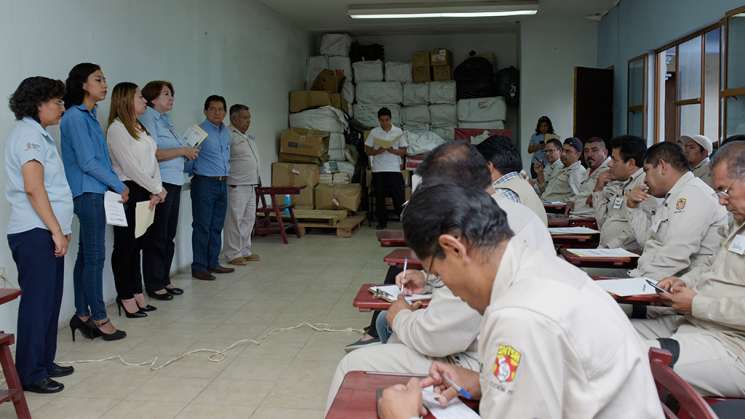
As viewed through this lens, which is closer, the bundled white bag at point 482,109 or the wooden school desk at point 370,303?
the wooden school desk at point 370,303

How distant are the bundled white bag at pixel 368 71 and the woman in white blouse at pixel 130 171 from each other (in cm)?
688

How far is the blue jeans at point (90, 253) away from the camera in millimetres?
4203

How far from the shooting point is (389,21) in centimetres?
1077

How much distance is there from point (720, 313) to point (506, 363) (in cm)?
161

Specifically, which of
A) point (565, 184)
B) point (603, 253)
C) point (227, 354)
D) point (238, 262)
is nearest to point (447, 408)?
point (603, 253)

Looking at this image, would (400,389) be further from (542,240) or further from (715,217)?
(715,217)

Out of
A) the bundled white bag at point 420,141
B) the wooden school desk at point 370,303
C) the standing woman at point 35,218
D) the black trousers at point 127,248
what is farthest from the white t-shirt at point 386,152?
the wooden school desk at point 370,303

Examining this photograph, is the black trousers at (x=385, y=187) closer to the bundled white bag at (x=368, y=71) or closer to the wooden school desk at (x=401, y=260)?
the bundled white bag at (x=368, y=71)

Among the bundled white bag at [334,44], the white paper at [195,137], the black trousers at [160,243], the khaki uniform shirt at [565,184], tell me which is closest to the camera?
the black trousers at [160,243]

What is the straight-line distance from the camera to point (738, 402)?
196 cm

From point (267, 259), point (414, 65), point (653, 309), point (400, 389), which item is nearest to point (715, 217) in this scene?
point (653, 309)

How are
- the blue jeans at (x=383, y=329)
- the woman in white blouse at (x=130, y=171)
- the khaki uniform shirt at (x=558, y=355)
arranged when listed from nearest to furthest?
the khaki uniform shirt at (x=558, y=355) → the blue jeans at (x=383, y=329) → the woman in white blouse at (x=130, y=171)

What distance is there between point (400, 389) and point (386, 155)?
8213mm

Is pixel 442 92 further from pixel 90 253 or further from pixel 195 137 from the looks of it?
pixel 90 253
